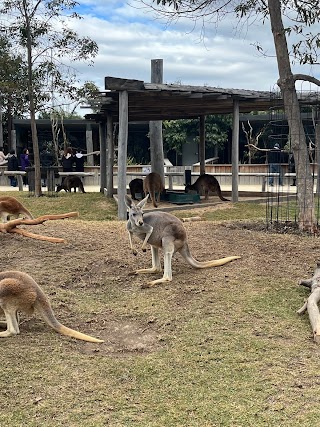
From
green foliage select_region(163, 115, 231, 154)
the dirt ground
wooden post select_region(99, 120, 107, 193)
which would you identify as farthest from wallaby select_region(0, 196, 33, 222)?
green foliage select_region(163, 115, 231, 154)

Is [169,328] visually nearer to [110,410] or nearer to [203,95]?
[110,410]

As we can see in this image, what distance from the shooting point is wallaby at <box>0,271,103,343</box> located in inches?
166

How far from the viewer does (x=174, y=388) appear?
354cm

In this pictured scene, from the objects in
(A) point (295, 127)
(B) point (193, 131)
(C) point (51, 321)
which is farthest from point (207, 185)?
(B) point (193, 131)

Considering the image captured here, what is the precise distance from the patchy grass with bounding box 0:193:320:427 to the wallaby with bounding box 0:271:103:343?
80 mm

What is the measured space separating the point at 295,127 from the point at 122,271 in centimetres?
381

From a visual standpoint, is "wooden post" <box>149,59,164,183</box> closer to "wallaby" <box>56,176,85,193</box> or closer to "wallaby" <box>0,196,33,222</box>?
"wallaby" <box>56,176,85,193</box>

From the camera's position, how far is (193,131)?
29.4 meters

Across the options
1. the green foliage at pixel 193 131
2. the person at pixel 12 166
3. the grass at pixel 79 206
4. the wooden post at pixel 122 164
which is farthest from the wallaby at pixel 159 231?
the green foliage at pixel 193 131

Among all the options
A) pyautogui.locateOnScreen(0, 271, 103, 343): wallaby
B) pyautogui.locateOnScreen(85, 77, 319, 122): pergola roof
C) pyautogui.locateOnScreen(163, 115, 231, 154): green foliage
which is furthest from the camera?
pyautogui.locateOnScreen(163, 115, 231, 154): green foliage

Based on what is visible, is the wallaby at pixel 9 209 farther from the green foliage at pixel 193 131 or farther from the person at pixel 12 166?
the green foliage at pixel 193 131

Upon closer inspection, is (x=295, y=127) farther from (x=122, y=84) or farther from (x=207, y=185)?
(x=207, y=185)

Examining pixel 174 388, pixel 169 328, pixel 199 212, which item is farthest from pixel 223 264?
pixel 199 212

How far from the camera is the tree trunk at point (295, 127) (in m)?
8.34
